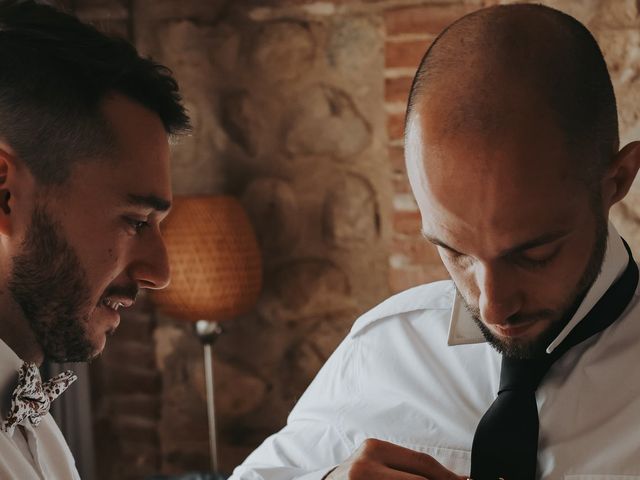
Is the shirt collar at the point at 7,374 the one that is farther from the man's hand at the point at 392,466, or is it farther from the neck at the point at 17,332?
the man's hand at the point at 392,466

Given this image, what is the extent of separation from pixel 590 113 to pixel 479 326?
14.9 inches

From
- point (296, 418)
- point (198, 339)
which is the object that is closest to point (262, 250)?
point (198, 339)

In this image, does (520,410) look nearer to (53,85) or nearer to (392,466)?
(392,466)

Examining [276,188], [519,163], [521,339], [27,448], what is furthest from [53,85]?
[276,188]

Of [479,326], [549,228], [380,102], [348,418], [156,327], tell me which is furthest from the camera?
[156,327]

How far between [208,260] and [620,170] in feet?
4.72

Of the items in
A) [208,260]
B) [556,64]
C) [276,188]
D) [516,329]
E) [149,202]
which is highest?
[556,64]

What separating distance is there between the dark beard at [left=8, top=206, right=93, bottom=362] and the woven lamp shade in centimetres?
114

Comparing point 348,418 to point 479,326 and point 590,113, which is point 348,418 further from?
point 590,113

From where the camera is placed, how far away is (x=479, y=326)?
144 cm

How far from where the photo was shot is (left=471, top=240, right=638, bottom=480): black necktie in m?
1.32

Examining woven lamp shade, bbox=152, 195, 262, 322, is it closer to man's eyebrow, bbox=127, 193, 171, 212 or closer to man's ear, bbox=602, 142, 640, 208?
man's eyebrow, bbox=127, 193, 171, 212

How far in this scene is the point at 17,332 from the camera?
4.35 ft

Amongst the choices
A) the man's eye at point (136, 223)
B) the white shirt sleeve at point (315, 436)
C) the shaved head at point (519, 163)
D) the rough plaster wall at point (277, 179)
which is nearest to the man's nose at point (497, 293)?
the shaved head at point (519, 163)
